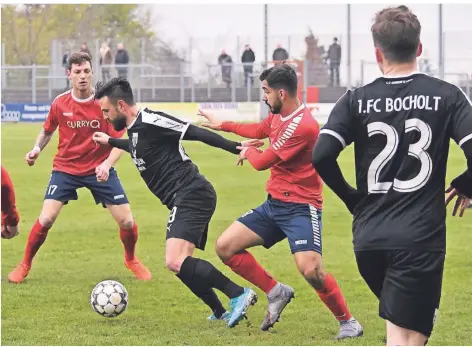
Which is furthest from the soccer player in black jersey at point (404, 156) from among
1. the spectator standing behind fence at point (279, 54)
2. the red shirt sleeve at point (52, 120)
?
the spectator standing behind fence at point (279, 54)

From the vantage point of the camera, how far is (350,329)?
6.79 metres

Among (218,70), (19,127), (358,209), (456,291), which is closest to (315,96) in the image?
(218,70)

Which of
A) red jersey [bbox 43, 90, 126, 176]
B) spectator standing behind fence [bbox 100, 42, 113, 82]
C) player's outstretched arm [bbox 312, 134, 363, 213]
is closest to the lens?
player's outstretched arm [bbox 312, 134, 363, 213]

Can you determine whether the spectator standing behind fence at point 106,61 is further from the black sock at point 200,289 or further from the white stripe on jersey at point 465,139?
the white stripe on jersey at point 465,139

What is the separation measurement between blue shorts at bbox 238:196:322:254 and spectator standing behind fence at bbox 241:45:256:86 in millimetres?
30684

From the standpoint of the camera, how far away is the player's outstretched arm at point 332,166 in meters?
4.50

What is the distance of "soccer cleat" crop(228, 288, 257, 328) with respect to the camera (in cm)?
683

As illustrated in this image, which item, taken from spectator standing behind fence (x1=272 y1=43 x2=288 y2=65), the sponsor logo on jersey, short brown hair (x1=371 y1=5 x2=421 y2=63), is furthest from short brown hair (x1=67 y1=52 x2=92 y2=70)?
spectator standing behind fence (x1=272 y1=43 x2=288 y2=65)

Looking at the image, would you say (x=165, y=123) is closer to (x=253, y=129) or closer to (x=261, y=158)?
(x=253, y=129)

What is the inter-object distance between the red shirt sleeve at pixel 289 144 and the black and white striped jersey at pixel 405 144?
216 cm

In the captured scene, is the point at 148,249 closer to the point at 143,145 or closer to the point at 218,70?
the point at 143,145

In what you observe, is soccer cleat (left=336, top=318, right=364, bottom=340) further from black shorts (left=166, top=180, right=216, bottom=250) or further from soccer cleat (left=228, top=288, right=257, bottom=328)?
black shorts (left=166, top=180, right=216, bottom=250)

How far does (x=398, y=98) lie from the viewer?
4.41m

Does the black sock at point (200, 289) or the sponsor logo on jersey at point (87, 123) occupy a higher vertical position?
the sponsor logo on jersey at point (87, 123)
